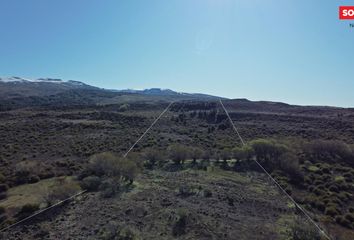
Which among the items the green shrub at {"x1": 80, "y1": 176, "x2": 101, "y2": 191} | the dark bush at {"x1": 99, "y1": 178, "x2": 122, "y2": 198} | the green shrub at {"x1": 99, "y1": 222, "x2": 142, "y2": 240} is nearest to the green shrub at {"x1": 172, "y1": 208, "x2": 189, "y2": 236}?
the green shrub at {"x1": 99, "y1": 222, "x2": 142, "y2": 240}

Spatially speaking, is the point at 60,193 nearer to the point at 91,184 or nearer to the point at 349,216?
the point at 91,184

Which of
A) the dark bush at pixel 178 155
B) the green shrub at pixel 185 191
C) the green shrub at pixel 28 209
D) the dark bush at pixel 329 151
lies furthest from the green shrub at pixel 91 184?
the dark bush at pixel 329 151

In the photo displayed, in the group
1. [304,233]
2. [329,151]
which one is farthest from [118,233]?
[329,151]

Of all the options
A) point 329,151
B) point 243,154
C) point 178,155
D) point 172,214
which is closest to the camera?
point 172,214

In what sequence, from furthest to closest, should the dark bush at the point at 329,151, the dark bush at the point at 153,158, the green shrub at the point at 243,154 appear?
the dark bush at the point at 329,151, the green shrub at the point at 243,154, the dark bush at the point at 153,158

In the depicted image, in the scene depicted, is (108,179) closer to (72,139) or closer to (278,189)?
(278,189)

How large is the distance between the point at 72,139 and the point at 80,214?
2591cm

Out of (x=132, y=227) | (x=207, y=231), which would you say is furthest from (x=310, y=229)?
(x=132, y=227)

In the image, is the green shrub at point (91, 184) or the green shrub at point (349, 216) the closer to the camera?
the green shrub at point (349, 216)

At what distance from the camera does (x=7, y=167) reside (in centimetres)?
2644

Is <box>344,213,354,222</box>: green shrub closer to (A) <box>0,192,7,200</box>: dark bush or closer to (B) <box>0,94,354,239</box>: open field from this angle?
(B) <box>0,94,354,239</box>: open field

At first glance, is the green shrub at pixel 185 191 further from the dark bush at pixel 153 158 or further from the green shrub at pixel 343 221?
the green shrub at pixel 343 221

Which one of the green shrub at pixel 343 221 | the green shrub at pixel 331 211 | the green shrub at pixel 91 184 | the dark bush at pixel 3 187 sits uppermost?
the green shrub at pixel 91 184

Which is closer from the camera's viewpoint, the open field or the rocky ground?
the rocky ground
